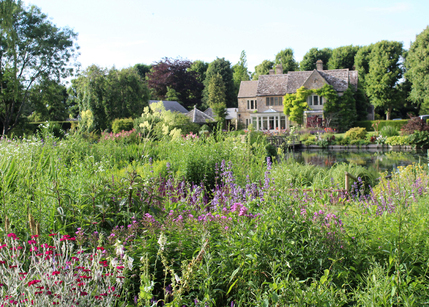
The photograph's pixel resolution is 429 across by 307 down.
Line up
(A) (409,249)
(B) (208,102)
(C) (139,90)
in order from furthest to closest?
(B) (208,102) < (C) (139,90) < (A) (409,249)

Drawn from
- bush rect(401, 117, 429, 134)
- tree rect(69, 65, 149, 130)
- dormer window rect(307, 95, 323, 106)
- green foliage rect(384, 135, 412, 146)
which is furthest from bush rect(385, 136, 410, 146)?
tree rect(69, 65, 149, 130)

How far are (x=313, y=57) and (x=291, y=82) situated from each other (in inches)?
495

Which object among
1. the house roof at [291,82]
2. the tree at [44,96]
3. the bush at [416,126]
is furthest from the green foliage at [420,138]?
the tree at [44,96]

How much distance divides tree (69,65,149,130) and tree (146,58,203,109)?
2582cm

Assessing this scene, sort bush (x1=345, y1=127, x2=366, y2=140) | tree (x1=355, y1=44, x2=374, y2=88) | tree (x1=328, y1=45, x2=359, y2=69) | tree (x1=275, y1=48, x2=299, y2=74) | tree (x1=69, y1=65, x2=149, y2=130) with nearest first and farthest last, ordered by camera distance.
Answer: tree (x1=69, y1=65, x2=149, y2=130) → bush (x1=345, y1=127, x2=366, y2=140) → tree (x1=355, y1=44, x2=374, y2=88) → tree (x1=328, y1=45, x2=359, y2=69) → tree (x1=275, y1=48, x2=299, y2=74)

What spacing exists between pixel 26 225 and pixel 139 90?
86.9 ft

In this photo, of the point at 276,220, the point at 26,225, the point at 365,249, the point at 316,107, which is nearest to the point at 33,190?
the point at 26,225

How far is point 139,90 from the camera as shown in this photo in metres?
28.3

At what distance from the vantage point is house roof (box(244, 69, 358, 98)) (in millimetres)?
37812

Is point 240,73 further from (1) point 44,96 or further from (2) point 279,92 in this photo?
(1) point 44,96

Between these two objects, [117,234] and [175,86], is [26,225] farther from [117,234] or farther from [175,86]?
[175,86]

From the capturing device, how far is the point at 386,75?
3978 centimetres

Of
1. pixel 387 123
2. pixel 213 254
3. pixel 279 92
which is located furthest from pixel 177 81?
pixel 213 254

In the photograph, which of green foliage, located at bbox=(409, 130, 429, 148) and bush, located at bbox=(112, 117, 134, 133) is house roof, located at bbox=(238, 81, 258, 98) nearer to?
green foliage, located at bbox=(409, 130, 429, 148)
